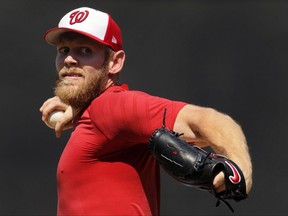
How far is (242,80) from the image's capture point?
4449 mm

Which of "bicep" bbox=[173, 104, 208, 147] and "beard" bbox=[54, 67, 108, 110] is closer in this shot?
"bicep" bbox=[173, 104, 208, 147]

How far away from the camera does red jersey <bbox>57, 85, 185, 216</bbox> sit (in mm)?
2252

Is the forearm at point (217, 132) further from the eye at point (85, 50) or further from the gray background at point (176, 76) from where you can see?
the gray background at point (176, 76)

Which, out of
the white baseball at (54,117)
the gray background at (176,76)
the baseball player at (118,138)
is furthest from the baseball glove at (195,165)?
the gray background at (176,76)

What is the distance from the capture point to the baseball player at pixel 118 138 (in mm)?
1977

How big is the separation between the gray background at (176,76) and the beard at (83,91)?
1962mm

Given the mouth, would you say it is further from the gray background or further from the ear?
the gray background

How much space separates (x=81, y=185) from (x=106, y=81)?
40 centimetres

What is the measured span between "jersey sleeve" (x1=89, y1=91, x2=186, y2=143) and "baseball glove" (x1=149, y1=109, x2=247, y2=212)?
8 centimetres

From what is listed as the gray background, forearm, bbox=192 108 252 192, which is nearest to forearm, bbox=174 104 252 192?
forearm, bbox=192 108 252 192

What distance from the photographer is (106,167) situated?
2.33 m

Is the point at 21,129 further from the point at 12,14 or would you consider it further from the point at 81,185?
the point at 81,185

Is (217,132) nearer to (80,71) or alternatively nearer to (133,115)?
(133,115)

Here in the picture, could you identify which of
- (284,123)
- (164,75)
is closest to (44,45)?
(164,75)
